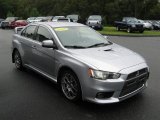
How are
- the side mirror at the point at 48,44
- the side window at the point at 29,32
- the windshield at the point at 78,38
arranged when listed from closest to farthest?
the side mirror at the point at 48,44 < the windshield at the point at 78,38 < the side window at the point at 29,32

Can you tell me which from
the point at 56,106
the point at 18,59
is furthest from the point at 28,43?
the point at 56,106

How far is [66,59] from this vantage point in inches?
214

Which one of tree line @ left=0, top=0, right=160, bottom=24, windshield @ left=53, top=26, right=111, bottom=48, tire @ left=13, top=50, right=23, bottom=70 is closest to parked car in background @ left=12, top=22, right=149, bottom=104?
windshield @ left=53, top=26, right=111, bottom=48

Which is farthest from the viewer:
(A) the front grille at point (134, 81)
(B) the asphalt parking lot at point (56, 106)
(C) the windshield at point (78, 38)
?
(C) the windshield at point (78, 38)

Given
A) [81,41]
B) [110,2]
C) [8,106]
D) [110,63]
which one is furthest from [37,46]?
[110,2]

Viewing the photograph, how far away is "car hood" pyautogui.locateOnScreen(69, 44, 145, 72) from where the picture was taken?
192 inches

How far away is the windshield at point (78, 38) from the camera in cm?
593

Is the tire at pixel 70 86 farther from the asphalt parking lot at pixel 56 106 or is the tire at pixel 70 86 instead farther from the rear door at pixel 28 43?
the rear door at pixel 28 43

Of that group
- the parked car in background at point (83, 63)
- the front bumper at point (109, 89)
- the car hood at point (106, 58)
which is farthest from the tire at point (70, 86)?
the car hood at point (106, 58)

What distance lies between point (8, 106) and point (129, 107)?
2397 millimetres

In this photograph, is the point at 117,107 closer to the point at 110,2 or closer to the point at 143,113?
the point at 143,113

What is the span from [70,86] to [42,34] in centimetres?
188

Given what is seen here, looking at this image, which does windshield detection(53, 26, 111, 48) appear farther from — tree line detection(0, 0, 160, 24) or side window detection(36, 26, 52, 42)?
tree line detection(0, 0, 160, 24)

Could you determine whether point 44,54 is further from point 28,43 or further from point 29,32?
point 29,32
